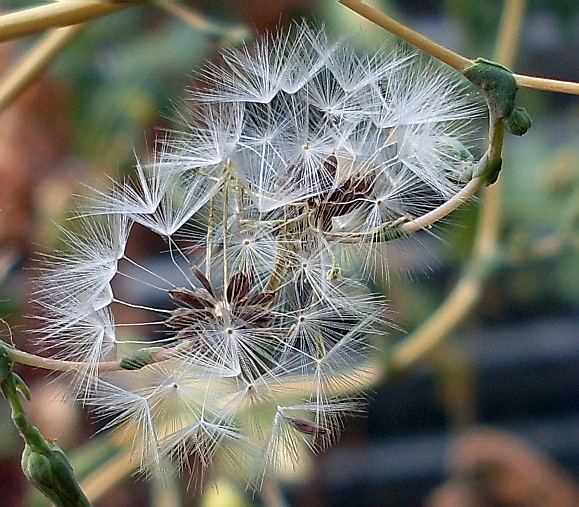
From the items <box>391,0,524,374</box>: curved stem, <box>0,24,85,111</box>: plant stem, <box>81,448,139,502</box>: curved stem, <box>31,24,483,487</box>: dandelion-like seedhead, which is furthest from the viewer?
<box>391,0,524,374</box>: curved stem

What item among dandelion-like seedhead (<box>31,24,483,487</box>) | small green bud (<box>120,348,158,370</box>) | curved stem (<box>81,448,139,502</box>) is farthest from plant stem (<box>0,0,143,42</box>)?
curved stem (<box>81,448,139,502</box>)

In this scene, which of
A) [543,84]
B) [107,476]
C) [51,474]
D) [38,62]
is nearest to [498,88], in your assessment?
[543,84]

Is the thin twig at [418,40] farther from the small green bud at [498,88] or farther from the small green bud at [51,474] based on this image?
the small green bud at [51,474]

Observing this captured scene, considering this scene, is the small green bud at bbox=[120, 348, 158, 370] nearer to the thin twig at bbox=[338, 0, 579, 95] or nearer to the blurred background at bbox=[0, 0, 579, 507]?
the blurred background at bbox=[0, 0, 579, 507]

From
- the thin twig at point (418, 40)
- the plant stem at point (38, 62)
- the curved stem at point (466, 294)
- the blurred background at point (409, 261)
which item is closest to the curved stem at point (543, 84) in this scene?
the thin twig at point (418, 40)

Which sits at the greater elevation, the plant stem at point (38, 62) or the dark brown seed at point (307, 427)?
the plant stem at point (38, 62)
